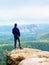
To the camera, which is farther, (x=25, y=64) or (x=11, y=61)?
(x=11, y=61)

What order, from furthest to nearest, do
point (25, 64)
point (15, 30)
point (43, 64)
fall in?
point (15, 30) → point (25, 64) → point (43, 64)

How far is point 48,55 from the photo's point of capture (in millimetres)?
36562

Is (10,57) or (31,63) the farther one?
(10,57)

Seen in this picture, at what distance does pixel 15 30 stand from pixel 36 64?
55.6 feet

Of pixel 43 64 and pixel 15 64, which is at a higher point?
pixel 43 64

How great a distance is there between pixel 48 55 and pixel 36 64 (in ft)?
33.6

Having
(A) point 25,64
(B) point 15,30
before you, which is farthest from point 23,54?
(A) point 25,64

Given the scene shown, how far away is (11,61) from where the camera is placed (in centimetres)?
3788

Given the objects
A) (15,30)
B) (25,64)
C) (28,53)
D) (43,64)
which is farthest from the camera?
(15,30)

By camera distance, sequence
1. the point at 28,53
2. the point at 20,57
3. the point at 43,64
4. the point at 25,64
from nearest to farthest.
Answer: the point at 43,64 < the point at 25,64 < the point at 20,57 < the point at 28,53

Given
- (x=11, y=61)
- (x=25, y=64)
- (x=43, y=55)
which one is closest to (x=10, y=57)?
(x=11, y=61)

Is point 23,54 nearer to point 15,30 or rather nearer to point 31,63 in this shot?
point 15,30

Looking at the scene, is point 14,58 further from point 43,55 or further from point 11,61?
point 43,55

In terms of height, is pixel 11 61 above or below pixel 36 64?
below
